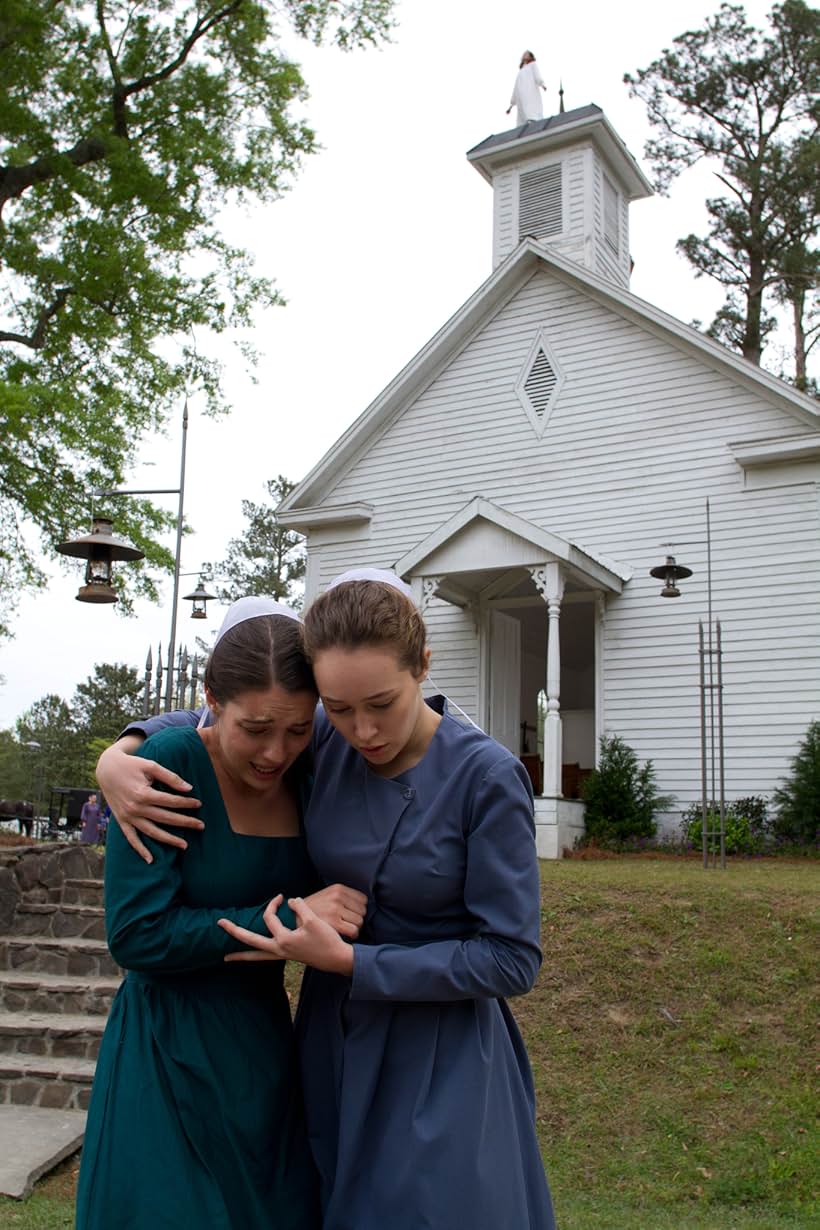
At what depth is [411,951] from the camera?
72.8 inches

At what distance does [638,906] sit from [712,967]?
0.86 metres

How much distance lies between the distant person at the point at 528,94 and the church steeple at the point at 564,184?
5.49 ft

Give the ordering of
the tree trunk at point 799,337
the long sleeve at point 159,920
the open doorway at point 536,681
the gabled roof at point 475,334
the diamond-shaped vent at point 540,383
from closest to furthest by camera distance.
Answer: the long sleeve at point 159,920, the gabled roof at point 475,334, the diamond-shaped vent at point 540,383, the open doorway at point 536,681, the tree trunk at point 799,337

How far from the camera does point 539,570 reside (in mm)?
13258

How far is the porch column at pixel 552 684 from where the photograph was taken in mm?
12555

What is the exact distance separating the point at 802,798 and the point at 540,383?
21.5 ft

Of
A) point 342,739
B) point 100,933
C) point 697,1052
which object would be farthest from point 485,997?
point 100,933

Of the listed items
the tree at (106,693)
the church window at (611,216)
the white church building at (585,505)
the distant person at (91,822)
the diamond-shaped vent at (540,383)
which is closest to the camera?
the white church building at (585,505)

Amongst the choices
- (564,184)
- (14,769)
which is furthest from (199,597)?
(14,769)

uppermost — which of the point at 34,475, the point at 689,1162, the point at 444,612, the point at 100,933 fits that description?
the point at 34,475

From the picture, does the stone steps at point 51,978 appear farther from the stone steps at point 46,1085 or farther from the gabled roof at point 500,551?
the gabled roof at point 500,551

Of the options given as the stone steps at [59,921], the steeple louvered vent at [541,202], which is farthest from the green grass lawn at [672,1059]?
the steeple louvered vent at [541,202]

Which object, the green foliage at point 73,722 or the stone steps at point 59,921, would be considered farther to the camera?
the green foliage at point 73,722

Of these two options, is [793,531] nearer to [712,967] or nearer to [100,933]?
[712,967]
